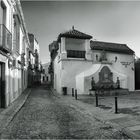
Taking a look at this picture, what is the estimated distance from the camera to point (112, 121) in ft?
22.2

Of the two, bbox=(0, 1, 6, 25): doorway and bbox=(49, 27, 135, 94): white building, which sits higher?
bbox=(0, 1, 6, 25): doorway

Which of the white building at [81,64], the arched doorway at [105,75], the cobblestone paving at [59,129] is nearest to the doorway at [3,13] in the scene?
the cobblestone paving at [59,129]

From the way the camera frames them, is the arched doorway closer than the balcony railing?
Yes

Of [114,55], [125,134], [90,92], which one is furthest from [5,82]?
[114,55]

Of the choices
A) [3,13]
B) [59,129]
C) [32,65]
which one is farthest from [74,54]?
[32,65]

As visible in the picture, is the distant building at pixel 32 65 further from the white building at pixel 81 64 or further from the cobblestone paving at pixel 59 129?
the cobblestone paving at pixel 59 129

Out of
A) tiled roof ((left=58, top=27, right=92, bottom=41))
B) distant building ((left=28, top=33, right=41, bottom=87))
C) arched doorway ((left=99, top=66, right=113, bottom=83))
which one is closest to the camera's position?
arched doorway ((left=99, top=66, right=113, bottom=83))

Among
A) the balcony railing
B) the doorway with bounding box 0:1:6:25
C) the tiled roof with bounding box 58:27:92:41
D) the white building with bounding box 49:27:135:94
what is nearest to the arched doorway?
the white building with bounding box 49:27:135:94

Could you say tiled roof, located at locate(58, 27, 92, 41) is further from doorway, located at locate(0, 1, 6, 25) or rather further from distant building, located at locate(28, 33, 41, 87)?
distant building, located at locate(28, 33, 41, 87)

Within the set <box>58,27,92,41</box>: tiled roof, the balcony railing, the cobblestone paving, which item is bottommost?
the cobblestone paving

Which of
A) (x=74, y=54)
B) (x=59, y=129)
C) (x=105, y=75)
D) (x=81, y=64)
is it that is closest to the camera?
(x=59, y=129)

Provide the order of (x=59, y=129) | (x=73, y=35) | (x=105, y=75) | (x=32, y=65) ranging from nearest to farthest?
1. (x=59, y=129)
2. (x=105, y=75)
3. (x=73, y=35)
4. (x=32, y=65)

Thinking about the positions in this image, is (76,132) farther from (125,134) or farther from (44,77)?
(44,77)

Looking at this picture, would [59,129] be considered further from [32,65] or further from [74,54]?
[32,65]
